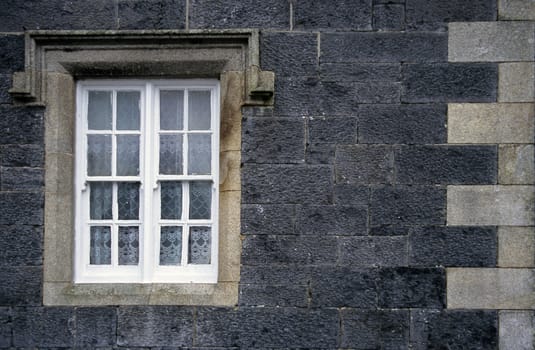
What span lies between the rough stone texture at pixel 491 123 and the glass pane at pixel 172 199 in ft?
7.33

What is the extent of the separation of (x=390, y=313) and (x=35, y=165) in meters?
3.06

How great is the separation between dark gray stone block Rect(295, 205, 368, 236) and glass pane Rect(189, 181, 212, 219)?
77 centimetres

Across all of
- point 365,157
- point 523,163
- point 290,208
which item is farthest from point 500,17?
point 290,208

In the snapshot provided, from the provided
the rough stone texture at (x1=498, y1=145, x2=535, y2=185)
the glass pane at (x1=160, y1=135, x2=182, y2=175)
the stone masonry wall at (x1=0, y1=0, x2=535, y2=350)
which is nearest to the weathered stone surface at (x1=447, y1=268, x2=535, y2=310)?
the stone masonry wall at (x1=0, y1=0, x2=535, y2=350)

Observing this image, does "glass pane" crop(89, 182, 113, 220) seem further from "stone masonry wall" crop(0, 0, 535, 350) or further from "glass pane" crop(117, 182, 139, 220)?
"stone masonry wall" crop(0, 0, 535, 350)

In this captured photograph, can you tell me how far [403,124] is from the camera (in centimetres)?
378

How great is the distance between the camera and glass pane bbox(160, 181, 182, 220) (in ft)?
13.1

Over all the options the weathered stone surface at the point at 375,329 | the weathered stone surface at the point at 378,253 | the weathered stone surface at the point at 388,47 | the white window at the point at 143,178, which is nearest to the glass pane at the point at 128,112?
the white window at the point at 143,178

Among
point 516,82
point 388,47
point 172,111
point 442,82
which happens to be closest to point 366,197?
point 442,82

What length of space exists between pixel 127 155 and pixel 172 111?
53cm

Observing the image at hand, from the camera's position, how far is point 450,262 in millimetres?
3746

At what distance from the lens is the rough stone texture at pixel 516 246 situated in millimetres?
3705

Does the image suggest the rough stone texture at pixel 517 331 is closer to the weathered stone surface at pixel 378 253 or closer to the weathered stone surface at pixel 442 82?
the weathered stone surface at pixel 378 253

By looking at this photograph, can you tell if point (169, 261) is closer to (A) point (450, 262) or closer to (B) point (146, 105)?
(B) point (146, 105)
